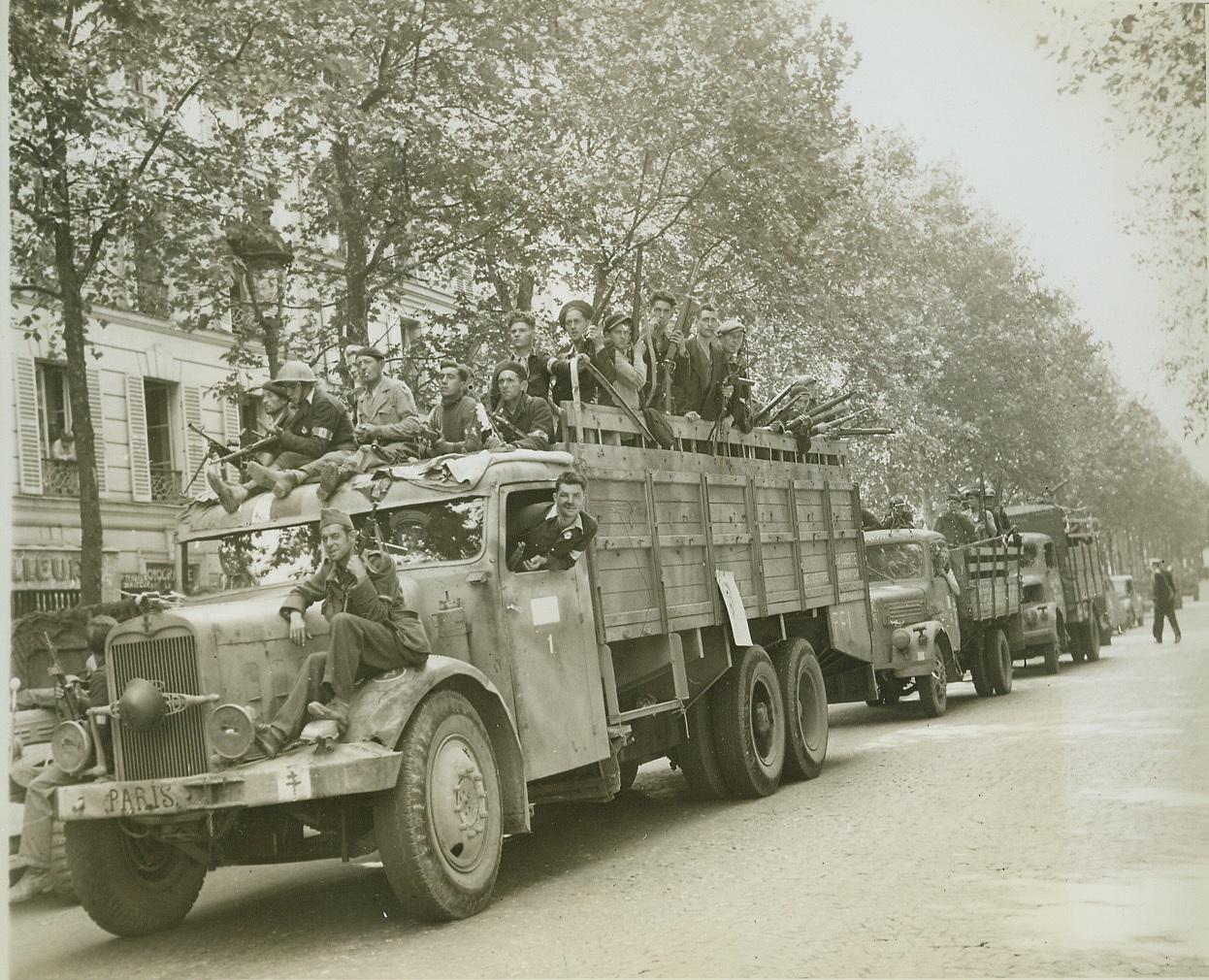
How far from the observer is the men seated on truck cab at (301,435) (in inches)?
327

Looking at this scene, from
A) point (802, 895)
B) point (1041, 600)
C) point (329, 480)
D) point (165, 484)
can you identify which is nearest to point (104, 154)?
point (165, 484)

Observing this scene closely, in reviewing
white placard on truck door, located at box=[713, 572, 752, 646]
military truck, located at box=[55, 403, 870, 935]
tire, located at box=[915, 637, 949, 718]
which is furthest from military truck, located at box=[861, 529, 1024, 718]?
military truck, located at box=[55, 403, 870, 935]

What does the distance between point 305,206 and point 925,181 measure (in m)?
7.39

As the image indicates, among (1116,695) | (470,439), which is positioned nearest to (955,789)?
(470,439)

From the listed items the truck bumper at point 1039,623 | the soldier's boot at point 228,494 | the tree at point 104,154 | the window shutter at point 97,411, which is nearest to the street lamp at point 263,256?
the tree at point 104,154

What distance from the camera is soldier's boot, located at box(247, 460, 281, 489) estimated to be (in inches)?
320

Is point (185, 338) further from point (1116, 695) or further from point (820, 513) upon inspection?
point (1116, 695)

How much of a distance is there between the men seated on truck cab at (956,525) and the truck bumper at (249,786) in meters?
14.6

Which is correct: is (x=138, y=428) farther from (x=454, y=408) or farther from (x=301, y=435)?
(x=301, y=435)

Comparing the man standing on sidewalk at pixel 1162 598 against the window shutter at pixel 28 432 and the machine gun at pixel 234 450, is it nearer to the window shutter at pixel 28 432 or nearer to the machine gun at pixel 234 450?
the machine gun at pixel 234 450

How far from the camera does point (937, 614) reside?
54.8 feet

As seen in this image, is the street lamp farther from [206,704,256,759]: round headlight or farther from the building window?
[206,704,256,759]: round headlight

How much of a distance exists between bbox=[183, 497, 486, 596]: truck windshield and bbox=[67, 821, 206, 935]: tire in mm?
1471

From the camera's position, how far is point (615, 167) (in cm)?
1764
